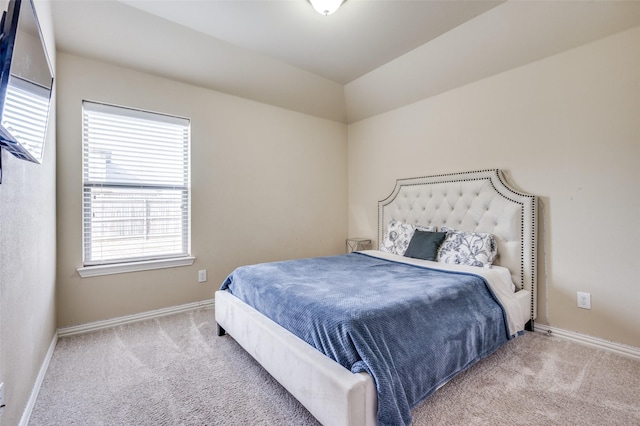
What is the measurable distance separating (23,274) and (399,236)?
2.99 metres

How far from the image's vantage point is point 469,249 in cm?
266

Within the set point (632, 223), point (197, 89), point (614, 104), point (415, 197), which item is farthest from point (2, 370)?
point (614, 104)

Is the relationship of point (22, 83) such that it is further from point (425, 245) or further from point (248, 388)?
point (425, 245)

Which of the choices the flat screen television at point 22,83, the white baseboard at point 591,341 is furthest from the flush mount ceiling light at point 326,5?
the white baseboard at point 591,341

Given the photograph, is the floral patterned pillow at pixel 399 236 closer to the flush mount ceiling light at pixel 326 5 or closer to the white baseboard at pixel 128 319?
the white baseboard at pixel 128 319

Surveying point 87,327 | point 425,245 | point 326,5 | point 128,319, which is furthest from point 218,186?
point 425,245

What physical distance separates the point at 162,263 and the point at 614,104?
409 cm

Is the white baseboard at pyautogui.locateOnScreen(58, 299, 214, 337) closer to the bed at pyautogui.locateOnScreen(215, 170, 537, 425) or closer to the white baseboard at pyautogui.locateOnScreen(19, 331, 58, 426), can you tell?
the white baseboard at pyautogui.locateOnScreen(19, 331, 58, 426)

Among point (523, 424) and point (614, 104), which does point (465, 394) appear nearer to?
point (523, 424)

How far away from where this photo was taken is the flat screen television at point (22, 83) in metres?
0.89

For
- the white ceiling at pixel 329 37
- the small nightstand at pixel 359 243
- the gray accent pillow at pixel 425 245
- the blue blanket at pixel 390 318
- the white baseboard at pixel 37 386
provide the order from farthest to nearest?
1. the small nightstand at pixel 359 243
2. the gray accent pillow at pixel 425 245
3. the white ceiling at pixel 329 37
4. the white baseboard at pixel 37 386
5. the blue blanket at pixel 390 318

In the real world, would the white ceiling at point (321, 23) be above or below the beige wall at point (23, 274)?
above

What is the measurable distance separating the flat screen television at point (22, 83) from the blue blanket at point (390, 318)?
1.39 m

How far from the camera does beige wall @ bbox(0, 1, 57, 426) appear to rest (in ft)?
3.85
